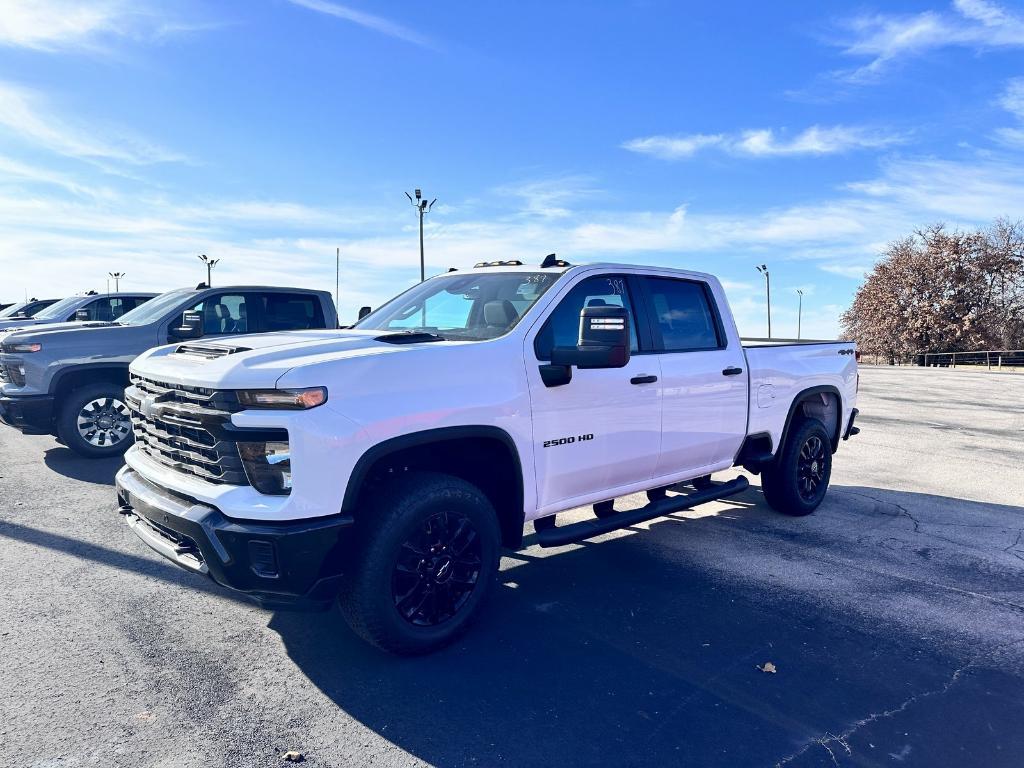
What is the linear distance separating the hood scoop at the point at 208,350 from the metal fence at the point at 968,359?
43.3 m

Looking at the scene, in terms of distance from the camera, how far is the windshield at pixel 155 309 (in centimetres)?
878

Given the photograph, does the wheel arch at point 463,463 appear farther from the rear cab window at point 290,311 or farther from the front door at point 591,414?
the rear cab window at point 290,311

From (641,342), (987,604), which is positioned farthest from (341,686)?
(987,604)

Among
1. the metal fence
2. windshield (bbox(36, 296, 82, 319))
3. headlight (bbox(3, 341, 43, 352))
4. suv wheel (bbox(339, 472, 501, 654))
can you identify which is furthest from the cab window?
the metal fence

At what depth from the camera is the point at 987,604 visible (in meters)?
4.40

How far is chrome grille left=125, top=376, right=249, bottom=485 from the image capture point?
3180 millimetres

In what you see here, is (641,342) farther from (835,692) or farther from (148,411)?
(148,411)

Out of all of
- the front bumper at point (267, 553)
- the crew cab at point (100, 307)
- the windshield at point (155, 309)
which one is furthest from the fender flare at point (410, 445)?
the crew cab at point (100, 307)

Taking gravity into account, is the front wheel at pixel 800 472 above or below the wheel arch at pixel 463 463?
below

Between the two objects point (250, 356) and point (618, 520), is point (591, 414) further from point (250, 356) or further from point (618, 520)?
point (250, 356)

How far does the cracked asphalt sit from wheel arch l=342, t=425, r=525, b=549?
27.5 inches

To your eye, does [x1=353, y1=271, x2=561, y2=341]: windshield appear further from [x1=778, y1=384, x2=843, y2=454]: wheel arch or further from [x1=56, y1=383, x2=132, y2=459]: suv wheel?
[x1=56, y1=383, x2=132, y2=459]: suv wheel

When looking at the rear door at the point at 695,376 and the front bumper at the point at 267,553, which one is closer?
the front bumper at the point at 267,553

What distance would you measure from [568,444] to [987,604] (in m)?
2.85
